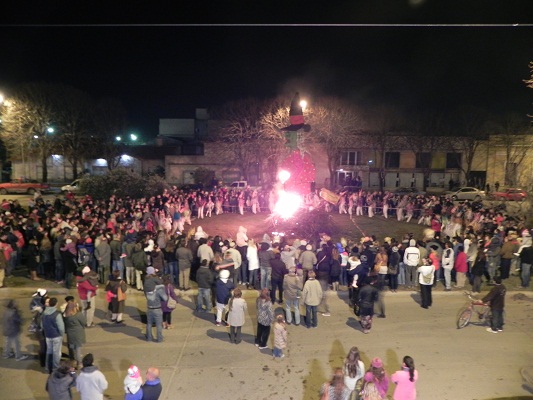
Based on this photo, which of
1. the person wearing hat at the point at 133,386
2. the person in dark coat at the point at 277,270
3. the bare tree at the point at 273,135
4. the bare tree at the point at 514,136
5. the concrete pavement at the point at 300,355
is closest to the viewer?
the person wearing hat at the point at 133,386

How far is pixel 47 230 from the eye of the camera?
13.1 meters

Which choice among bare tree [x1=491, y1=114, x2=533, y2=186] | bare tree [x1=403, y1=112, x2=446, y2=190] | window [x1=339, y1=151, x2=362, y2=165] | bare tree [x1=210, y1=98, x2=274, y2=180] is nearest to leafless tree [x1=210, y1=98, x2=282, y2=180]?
bare tree [x1=210, y1=98, x2=274, y2=180]

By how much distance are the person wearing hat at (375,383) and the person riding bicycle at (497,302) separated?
15.0ft

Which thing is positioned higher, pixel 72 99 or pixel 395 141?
pixel 72 99

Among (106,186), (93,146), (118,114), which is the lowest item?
(106,186)

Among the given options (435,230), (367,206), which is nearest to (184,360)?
(435,230)

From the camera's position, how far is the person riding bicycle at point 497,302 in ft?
29.3

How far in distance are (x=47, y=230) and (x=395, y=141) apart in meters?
36.8

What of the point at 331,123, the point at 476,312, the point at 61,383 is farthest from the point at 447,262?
the point at 331,123

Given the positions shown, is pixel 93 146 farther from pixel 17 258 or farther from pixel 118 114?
pixel 17 258

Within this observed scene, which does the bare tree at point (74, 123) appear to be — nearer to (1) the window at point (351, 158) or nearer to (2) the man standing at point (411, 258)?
(1) the window at point (351, 158)

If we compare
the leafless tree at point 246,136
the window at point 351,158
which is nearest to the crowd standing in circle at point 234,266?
the leafless tree at point 246,136

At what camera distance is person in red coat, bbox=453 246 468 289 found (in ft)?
38.5

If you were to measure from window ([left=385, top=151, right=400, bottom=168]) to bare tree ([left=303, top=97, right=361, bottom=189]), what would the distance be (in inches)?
330
